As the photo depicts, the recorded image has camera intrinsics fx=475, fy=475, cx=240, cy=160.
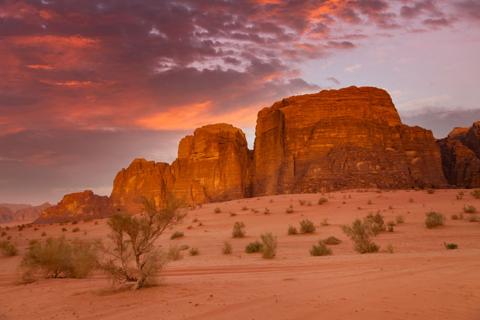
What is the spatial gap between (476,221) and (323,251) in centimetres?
Answer: 967

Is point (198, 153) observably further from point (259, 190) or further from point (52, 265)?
point (52, 265)

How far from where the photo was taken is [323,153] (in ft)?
179

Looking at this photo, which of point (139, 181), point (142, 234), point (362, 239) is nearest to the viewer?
point (142, 234)

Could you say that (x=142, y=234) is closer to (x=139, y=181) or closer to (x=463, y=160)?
(x=463, y=160)

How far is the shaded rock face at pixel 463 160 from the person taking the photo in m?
61.1

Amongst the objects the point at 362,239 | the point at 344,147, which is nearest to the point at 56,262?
the point at 362,239

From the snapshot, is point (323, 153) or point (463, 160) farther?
point (463, 160)

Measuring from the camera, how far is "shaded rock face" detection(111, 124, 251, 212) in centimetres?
6806

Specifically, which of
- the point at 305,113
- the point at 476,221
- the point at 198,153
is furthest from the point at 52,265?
the point at 198,153

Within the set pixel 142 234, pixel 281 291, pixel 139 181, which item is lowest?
pixel 281 291

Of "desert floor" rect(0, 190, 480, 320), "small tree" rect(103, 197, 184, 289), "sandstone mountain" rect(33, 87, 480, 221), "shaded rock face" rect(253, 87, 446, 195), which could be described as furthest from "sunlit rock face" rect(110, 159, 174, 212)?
"small tree" rect(103, 197, 184, 289)

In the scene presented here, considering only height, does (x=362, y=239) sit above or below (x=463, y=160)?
below

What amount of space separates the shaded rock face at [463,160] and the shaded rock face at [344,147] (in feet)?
15.1

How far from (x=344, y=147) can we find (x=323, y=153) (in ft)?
8.07
